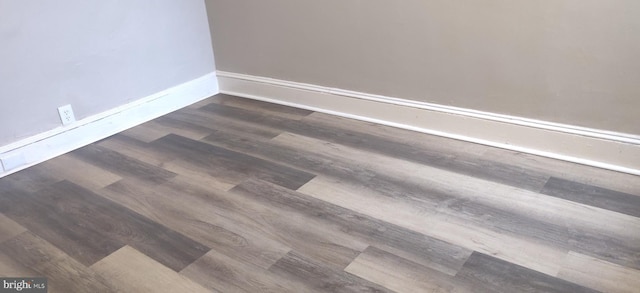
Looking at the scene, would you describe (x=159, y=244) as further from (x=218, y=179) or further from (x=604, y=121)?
(x=604, y=121)

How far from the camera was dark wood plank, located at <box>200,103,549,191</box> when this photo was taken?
2.29 meters

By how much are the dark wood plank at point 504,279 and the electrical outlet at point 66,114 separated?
242 cm

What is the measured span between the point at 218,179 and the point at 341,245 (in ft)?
2.84

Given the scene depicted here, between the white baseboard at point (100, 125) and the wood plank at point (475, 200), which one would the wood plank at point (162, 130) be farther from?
the wood plank at point (475, 200)

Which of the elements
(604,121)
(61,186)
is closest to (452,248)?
(604,121)

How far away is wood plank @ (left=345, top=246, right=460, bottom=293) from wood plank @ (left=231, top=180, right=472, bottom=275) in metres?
0.04

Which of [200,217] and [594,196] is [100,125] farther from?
[594,196]

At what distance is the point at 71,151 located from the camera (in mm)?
2986

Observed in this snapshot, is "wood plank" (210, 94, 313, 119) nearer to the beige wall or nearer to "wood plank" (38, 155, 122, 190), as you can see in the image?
the beige wall

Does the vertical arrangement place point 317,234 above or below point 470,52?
below

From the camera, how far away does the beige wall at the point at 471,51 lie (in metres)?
2.16

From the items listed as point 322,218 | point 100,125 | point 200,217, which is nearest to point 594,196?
point 322,218

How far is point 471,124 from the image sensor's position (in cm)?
265

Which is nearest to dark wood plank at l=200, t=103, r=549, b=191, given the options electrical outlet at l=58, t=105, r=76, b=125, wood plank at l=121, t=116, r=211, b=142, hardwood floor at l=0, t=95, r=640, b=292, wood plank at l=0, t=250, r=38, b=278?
hardwood floor at l=0, t=95, r=640, b=292
